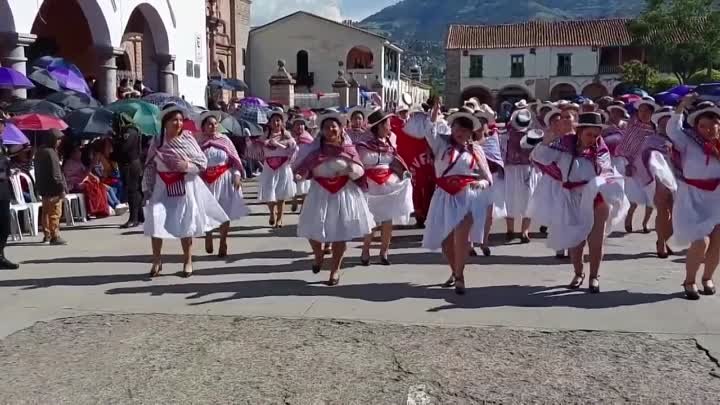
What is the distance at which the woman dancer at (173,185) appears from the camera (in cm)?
797

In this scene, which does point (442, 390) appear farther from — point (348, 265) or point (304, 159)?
point (348, 265)

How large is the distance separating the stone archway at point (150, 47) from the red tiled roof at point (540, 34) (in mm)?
41795

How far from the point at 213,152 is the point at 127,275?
1.86 m

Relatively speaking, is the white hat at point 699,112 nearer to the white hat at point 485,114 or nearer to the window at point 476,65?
the white hat at point 485,114

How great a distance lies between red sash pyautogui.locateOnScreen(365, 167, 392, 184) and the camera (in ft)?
29.8

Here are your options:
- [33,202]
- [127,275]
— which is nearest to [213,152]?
[127,275]

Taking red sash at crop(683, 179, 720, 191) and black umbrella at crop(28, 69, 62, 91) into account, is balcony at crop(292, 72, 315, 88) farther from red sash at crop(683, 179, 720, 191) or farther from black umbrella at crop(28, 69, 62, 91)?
red sash at crop(683, 179, 720, 191)

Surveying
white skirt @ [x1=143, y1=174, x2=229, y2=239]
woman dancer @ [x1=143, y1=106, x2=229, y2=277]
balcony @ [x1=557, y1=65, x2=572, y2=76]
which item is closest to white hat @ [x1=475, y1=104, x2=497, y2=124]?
woman dancer @ [x1=143, y1=106, x2=229, y2=277]

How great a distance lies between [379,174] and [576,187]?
255 centimetres

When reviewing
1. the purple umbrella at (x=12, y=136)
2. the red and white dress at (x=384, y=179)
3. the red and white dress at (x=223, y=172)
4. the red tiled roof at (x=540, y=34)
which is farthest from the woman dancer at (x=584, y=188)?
the red tiled roof at (x=540, y=34)

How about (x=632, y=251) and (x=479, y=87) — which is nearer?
(x=632, y=251)

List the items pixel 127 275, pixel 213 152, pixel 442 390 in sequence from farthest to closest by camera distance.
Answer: pixel 213 152
pixel 127 275
pixel 442 390

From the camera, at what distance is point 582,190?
7309mm

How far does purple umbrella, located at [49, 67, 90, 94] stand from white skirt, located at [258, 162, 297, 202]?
6.03m
